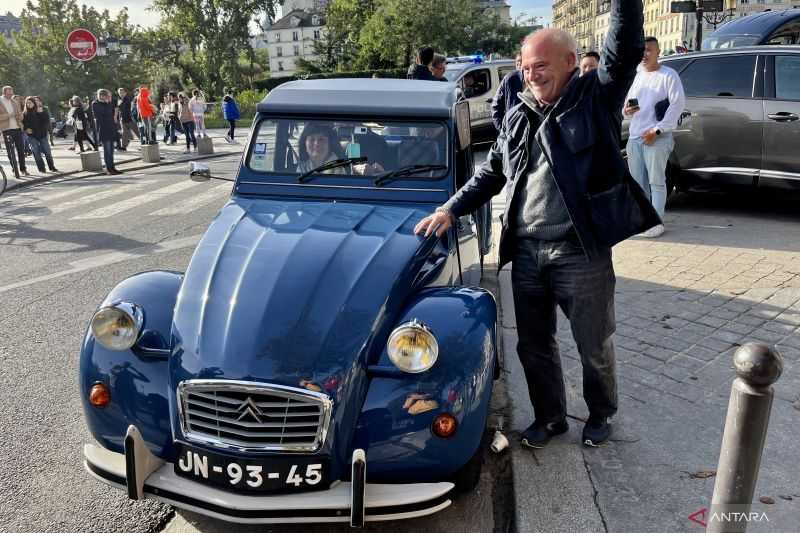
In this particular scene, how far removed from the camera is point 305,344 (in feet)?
9.03

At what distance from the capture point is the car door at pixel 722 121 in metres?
7.78

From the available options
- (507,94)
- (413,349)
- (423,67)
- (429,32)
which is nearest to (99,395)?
(413,349)

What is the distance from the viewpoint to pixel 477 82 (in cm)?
1686

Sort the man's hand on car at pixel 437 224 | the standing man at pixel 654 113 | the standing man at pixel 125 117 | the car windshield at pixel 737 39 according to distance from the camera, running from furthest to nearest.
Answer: the standing man at pixel 125 117 → the car windshield at pixel 737 39 → the standing man at pixel 654 113 → the man's hand on car at pixel 437 224

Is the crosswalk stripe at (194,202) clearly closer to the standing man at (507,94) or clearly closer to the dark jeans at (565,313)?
the standing man at (507,94)

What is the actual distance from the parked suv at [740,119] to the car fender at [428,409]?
20.6 feet

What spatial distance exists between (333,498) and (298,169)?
93.2 inches

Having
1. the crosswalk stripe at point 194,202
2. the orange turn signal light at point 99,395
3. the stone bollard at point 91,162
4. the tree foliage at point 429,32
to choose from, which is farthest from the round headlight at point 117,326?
the tree foliage at point 429,32

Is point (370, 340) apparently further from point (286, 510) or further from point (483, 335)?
point (286, 510)

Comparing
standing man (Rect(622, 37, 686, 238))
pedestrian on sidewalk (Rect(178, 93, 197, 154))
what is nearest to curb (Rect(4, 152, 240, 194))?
pedestrian on sidewalk (Rect(178, 93, 197, 154))

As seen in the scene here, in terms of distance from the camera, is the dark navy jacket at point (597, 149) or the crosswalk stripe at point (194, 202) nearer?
the dark navy jacket at point (597, 149)

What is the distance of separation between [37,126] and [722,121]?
48.2 ft

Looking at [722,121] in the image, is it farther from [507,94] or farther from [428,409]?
[428,409]

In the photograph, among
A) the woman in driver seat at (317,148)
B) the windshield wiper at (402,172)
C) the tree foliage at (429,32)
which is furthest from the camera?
the tree foliage at (429,32)
